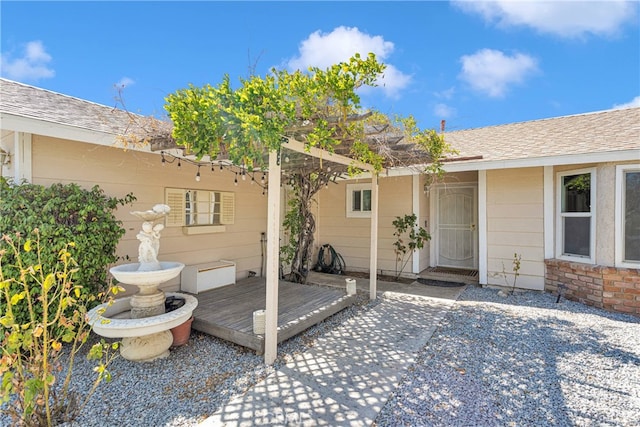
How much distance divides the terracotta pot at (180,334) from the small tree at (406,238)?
5136 mm

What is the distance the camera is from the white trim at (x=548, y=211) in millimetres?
5754

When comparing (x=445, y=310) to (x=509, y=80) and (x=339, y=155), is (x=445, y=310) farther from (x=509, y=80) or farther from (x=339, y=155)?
(x=509, y=80)

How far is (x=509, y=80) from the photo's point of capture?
924 cm

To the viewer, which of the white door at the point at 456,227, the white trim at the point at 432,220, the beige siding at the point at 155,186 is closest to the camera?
the beige siding at the point at 155,186

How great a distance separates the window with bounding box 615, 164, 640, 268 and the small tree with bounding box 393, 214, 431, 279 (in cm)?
323

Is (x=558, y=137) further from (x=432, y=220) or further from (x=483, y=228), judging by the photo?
(x=432, y=220)

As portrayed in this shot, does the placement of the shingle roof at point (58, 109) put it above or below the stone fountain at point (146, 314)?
above

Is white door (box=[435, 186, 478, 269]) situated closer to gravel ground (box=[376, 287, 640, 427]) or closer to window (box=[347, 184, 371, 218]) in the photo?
window (box=[347, 184, 371, 218])

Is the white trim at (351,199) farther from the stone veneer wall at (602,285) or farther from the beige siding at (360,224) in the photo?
the stone veneer wall at (602,285)

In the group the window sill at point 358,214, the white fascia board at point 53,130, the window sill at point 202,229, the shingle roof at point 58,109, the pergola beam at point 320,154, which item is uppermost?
the shingle roof at point 58,109

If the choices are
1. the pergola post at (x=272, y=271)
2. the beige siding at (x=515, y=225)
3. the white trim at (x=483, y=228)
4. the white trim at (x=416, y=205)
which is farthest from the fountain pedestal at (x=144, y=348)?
the beige siding at (x=515, y=225)

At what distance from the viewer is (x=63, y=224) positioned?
3395 millimetres

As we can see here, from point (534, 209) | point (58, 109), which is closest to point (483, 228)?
point (534, 209)

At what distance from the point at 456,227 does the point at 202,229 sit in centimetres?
638
